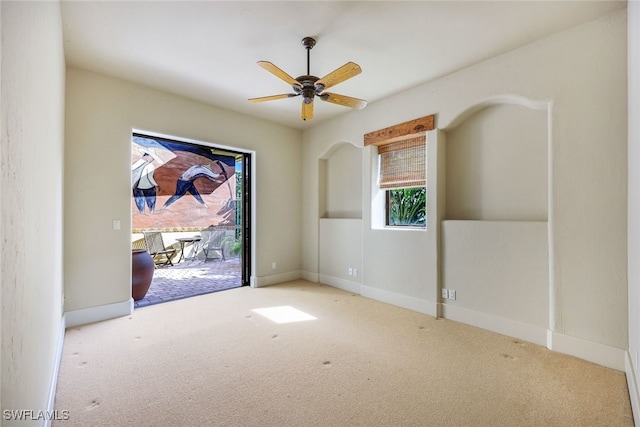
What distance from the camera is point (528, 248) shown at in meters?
2.82

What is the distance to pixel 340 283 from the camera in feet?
15.7

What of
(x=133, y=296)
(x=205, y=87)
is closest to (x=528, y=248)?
(x=205, y=87)

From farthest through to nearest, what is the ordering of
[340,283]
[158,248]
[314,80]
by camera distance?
1. [158,248]
2. [340,283]
3. [314,80]

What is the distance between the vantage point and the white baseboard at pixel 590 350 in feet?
7.60

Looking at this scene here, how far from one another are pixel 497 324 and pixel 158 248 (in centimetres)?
671

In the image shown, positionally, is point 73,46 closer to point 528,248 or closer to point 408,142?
point 408,142

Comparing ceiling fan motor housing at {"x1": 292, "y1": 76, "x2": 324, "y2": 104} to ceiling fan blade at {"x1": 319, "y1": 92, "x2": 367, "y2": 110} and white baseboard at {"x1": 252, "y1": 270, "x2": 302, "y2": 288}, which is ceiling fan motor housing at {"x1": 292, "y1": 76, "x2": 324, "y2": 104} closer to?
ceiling fan blade at {"x1": 319, "y1": 92, "x2": 367, "y2": 110}

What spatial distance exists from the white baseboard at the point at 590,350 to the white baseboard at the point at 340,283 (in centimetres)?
240

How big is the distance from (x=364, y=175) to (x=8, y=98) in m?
3.81

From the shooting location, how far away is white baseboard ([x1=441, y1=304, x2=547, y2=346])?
2.75 m

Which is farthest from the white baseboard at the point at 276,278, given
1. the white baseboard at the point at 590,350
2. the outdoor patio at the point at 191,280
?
the white baseboard at the point at 590,350

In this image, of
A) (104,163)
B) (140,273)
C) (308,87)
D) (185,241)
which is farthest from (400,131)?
(185,241)

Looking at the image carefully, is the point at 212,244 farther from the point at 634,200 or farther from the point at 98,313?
the point at 634,200

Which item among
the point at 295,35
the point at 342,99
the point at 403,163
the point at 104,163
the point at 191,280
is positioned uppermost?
the point at 295,35
